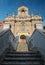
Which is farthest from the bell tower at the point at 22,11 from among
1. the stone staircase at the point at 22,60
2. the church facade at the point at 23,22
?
the stone staircase at the point at 22,60

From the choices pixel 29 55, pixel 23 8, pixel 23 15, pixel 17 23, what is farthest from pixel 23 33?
pixel 29 55

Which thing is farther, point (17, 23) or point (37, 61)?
point (17, 23)

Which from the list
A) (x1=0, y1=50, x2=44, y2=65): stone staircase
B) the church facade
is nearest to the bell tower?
the church facade

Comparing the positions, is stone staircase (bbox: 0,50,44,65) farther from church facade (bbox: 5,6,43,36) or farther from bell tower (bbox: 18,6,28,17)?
bell tower (bbox: 18,6,28,17)

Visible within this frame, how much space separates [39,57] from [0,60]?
5.67ft

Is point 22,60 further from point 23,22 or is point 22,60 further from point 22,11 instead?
point 22,11

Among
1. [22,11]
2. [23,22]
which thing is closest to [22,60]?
[23,22]

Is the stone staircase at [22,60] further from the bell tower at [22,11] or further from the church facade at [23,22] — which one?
the bell tower at [22,11]

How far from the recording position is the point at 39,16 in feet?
123

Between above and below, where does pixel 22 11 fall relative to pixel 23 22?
above

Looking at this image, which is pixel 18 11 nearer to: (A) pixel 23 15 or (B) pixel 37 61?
(A) pixel 23 15

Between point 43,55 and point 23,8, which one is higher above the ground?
point 23,8

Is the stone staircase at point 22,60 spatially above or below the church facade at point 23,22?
below

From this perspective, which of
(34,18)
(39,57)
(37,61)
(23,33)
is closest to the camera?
(37,61)
